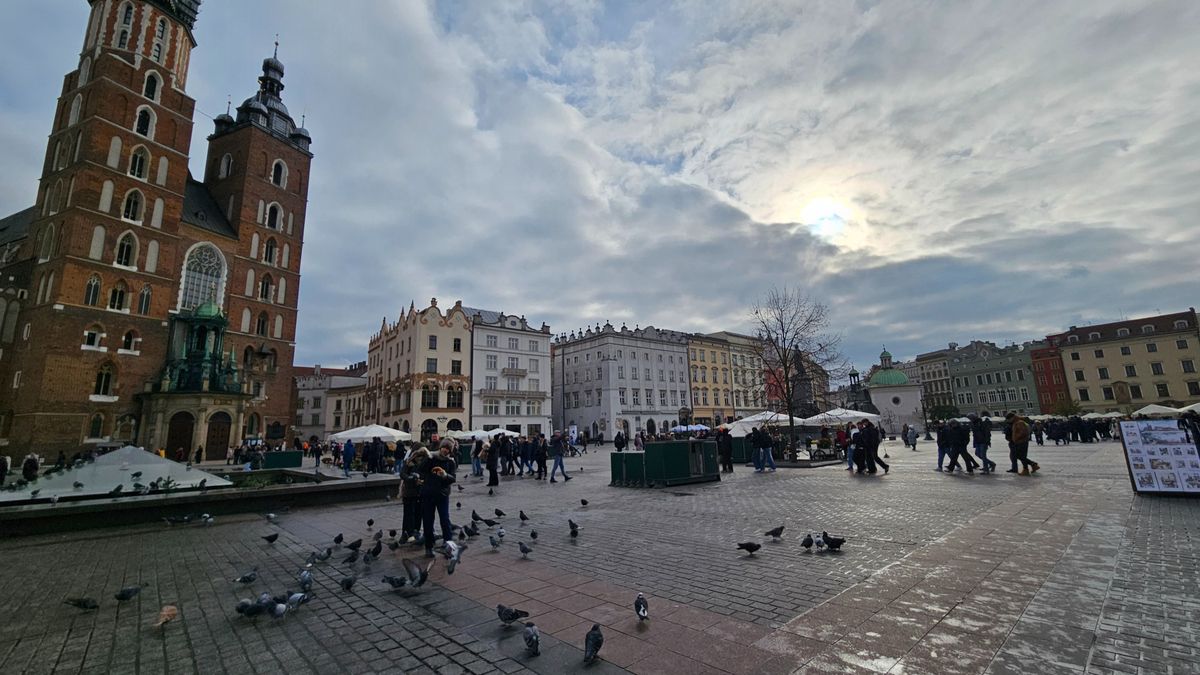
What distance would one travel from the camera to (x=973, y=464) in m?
16.9

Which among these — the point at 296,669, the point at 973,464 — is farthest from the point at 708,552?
the point at 973,464

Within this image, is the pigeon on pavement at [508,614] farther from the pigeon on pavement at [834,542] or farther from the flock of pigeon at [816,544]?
the pigeon on pavement at [834,542]

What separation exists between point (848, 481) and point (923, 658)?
13.5 m

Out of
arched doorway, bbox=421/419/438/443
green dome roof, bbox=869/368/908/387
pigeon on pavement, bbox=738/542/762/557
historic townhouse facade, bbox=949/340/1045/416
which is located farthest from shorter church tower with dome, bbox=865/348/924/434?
pigeon on pavement, bbox=738/542/762/557

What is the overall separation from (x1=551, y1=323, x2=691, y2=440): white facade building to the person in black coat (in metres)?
55.7

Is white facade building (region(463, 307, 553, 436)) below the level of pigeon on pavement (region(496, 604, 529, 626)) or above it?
above

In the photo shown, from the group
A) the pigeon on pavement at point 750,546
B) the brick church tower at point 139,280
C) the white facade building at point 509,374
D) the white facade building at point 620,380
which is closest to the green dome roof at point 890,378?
the white facade building at point 620,380

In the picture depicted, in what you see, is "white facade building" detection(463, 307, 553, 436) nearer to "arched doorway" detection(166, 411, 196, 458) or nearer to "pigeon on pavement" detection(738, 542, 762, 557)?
"arched doorway" detection(166, 411, 196, 458)

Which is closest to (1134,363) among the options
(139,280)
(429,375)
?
(429,375)

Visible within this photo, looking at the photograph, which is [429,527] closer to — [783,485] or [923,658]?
[923,658]

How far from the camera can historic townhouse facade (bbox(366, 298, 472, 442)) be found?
5241cm

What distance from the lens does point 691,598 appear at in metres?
5.38

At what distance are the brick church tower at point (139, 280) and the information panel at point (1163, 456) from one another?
47107 mm

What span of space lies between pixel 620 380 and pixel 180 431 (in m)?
45.5
